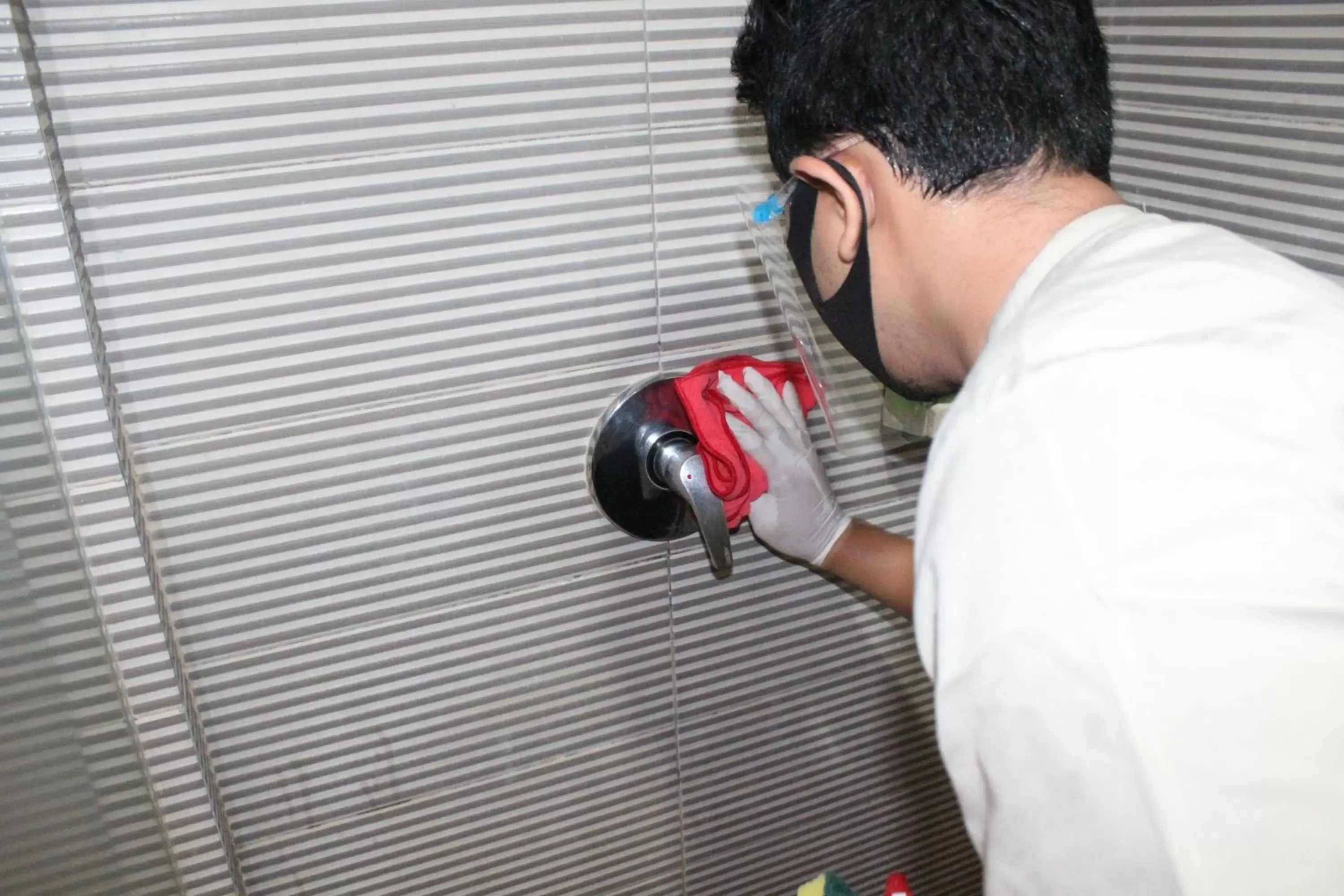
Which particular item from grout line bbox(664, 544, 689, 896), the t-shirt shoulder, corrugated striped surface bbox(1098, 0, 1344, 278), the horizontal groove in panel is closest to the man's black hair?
the t-shirt shoulder

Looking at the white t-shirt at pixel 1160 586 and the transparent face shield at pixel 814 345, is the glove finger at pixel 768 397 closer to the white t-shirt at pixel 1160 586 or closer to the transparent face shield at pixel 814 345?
the transparent face shield at pixel 814 345

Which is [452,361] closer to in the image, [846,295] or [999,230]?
[846,295]

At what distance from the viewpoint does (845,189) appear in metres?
0.80

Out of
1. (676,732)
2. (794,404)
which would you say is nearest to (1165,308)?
(794,404)

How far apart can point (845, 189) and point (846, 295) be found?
0.11 meters

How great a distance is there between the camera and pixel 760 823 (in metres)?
1.36

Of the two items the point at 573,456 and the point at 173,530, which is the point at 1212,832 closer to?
the point at 573,456

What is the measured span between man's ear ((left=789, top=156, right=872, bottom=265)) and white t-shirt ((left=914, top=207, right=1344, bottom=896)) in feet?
0.72

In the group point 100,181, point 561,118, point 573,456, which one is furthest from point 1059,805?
point 100,181

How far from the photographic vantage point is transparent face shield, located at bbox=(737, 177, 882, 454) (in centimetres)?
94

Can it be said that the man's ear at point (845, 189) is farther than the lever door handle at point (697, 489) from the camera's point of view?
No

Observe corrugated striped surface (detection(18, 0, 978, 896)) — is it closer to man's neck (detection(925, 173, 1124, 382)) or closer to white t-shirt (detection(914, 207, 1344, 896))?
man's neck (detection(925, 173, 1124, 382))

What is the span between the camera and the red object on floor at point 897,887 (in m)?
0.96

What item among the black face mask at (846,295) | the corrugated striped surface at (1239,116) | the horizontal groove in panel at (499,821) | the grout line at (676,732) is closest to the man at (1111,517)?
the black face mask at (846,295)
